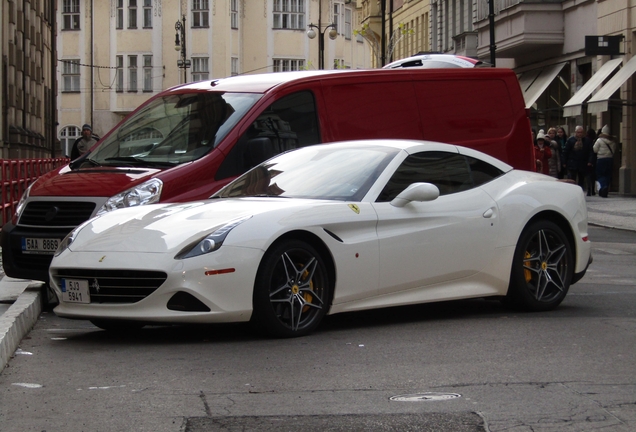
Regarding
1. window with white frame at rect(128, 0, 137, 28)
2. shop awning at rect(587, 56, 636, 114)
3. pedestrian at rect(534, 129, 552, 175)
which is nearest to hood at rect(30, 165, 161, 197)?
pedestrian at rect(534, 129, 552, 175)

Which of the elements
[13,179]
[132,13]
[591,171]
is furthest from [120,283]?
[132,13]

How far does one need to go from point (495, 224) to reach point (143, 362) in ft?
10.3

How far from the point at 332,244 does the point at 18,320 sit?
2.16 metres

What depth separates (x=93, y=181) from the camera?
33.1 ft

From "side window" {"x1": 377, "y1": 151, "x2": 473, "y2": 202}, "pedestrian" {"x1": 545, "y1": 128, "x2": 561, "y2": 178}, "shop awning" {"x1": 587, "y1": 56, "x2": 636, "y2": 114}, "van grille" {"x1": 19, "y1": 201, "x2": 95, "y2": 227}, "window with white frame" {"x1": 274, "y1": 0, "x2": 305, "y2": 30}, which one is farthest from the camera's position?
"window with white frame" {"x1": 274, "y1": 0, "x2": 305, "y2": 30}

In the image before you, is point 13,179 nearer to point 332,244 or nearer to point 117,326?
point 117,326

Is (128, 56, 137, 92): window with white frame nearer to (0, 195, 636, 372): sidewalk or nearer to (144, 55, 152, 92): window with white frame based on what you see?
(144, 55, 152, 92): window with white frame

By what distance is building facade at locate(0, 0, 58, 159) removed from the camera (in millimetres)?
Result: 39938

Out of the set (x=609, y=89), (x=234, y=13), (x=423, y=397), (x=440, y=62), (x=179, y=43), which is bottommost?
(x=423, y=397)

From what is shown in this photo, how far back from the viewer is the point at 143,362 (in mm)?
7016

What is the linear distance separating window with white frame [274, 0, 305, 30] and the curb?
66.1 metres

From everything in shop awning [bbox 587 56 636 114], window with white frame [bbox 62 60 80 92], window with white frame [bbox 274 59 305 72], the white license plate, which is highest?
window with white frame [bbox 274 59 305 72]

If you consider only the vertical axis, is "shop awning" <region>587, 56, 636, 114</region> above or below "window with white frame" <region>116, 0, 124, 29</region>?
below

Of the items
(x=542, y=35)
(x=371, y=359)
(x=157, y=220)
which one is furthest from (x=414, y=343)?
(x=542, y=35)
